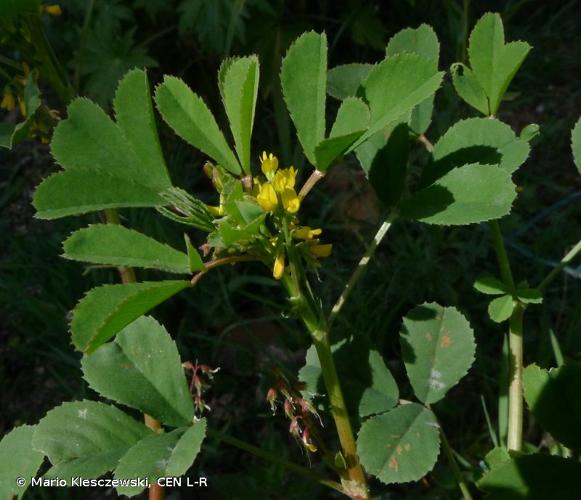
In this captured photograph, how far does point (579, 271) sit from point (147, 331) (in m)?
0.85

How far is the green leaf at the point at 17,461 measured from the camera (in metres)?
0.88

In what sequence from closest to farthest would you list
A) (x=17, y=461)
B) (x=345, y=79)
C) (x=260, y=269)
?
(x=17, y=461)
(x=345, y=79)
(x=260, y=269)

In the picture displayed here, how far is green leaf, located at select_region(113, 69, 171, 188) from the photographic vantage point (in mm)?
787

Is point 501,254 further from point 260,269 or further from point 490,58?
point 260,269

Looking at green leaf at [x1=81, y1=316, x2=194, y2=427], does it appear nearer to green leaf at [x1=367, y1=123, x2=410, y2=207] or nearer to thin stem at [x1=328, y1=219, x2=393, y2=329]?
thin stem at [x1=328, y1=219, x2=393, y2=329]

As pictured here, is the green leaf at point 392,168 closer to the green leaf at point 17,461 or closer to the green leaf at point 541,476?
the green leaf at point 541,476

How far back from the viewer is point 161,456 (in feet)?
2.48

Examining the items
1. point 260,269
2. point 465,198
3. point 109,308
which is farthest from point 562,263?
point 260,269

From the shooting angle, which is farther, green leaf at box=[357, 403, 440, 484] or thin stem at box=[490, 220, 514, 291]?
thin stem at box=[490, 220, 514, 291]

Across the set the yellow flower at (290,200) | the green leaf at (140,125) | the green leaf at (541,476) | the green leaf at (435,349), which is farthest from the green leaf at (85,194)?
the green leaf at (541,476)

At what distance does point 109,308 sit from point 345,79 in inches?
18.0

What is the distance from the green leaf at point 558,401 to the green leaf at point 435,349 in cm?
8

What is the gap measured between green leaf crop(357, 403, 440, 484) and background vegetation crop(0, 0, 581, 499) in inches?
10.2

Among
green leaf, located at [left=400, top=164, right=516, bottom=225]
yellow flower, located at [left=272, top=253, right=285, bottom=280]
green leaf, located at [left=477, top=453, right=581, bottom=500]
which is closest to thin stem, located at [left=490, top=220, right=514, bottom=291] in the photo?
green leaf, located at [left=400, top=164, right=516, bottom=225]
